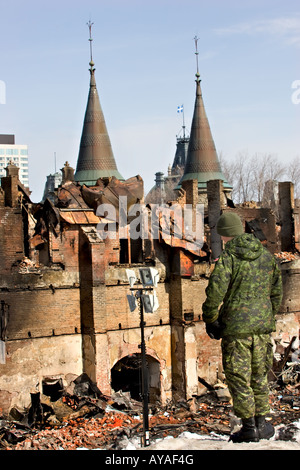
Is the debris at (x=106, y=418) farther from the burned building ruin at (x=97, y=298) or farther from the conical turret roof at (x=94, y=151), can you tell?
the conical turret roof at (x=94, y=151)

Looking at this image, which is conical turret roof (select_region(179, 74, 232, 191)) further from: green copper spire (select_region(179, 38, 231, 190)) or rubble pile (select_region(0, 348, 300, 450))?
rubble pile (select_region(0, 348, 300, 450))

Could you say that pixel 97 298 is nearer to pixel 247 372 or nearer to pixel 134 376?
pixel 134 376

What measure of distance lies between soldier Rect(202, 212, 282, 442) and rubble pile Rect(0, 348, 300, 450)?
8.76 meters

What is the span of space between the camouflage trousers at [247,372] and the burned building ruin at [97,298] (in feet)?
44.0

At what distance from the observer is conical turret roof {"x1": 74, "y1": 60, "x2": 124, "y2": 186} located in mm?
30422

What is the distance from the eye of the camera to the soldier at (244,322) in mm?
6789

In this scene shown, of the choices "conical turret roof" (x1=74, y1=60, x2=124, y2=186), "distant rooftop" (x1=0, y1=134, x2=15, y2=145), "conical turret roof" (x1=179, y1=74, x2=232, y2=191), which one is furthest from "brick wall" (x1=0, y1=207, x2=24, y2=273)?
"distant rooftop" (x1=0, y1=134, x2=15, y2=145)

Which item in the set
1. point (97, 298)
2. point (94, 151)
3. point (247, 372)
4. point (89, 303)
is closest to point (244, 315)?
point (247, 372)

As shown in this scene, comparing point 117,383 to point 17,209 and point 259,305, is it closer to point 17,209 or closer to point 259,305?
point 17,209

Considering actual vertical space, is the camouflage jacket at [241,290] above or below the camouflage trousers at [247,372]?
above

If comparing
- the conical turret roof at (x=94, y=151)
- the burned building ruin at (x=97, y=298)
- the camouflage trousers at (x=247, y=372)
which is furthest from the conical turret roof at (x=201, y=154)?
the camouflage trousers at (x=247, y=372)

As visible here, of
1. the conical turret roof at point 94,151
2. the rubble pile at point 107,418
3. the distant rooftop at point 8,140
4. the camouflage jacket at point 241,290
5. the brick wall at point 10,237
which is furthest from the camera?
the distant rooftop at point 8,140

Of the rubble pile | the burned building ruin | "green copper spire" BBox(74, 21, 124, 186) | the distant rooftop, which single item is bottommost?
the rubble pile
